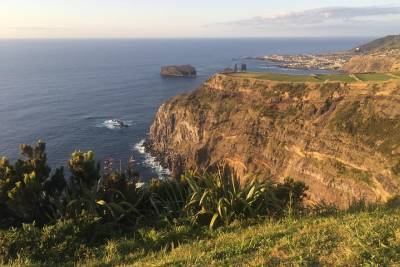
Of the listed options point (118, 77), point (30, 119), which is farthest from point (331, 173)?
point (118, 77)

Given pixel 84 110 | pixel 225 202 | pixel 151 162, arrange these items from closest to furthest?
pixel 225 202
pixel 151 162
pixel 84 110

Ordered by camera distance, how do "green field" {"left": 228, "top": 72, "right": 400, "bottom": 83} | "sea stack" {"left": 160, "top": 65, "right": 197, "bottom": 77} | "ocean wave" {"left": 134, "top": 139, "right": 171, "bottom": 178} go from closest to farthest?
"green field" {"left": 228, "top": 72, "right": 400, "bottom": 83} → "ocean wave" {"left": 134, "top": 139, "right": 171, "bottom": 178} → "sea stack" {"left": 160, "top": 65, "right": 197, "bottom": 77}

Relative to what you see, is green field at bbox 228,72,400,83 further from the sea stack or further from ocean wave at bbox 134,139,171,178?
the sea stack

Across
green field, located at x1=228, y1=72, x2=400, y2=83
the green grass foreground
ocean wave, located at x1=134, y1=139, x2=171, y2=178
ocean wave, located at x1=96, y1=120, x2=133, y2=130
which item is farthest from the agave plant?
ocean wave, located at x1=96, y1=120, x2=133, y2=130

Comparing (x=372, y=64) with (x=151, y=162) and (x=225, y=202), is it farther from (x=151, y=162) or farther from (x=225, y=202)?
(x=225, y=202)

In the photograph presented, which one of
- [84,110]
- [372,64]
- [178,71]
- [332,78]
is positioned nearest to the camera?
[332,78]

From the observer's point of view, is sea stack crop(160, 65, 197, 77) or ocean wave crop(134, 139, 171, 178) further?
sea stack crop(160, 65, 197, 77)

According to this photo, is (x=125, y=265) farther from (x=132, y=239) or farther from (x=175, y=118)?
(x=175, y=118)

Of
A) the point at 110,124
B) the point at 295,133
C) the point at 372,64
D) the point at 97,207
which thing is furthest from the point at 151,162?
the point at 372,64
